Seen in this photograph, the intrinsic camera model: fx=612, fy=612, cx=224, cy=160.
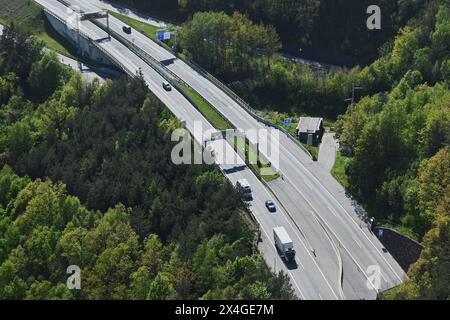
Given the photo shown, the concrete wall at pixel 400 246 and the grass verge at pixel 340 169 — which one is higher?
the grass verge at pixel 340 169

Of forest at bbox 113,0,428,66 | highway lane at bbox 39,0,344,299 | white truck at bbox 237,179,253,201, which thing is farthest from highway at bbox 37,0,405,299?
forest at bbox 113,0,428,66

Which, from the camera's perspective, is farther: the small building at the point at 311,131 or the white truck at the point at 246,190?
the small building at the point at 311,131

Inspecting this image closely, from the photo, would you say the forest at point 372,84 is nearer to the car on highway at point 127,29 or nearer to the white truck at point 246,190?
the car on highway at point 127,29

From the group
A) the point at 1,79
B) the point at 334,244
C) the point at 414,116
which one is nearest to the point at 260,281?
the point at 334,244

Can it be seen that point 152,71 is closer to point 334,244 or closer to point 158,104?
point 158,104

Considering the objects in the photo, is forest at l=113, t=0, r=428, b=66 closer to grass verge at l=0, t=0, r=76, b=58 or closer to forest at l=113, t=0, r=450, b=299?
forest at l=113, t=0, r=450, b=299

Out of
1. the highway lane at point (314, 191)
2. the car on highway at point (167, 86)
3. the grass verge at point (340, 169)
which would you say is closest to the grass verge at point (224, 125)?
the highway lane at point (314, 191)
